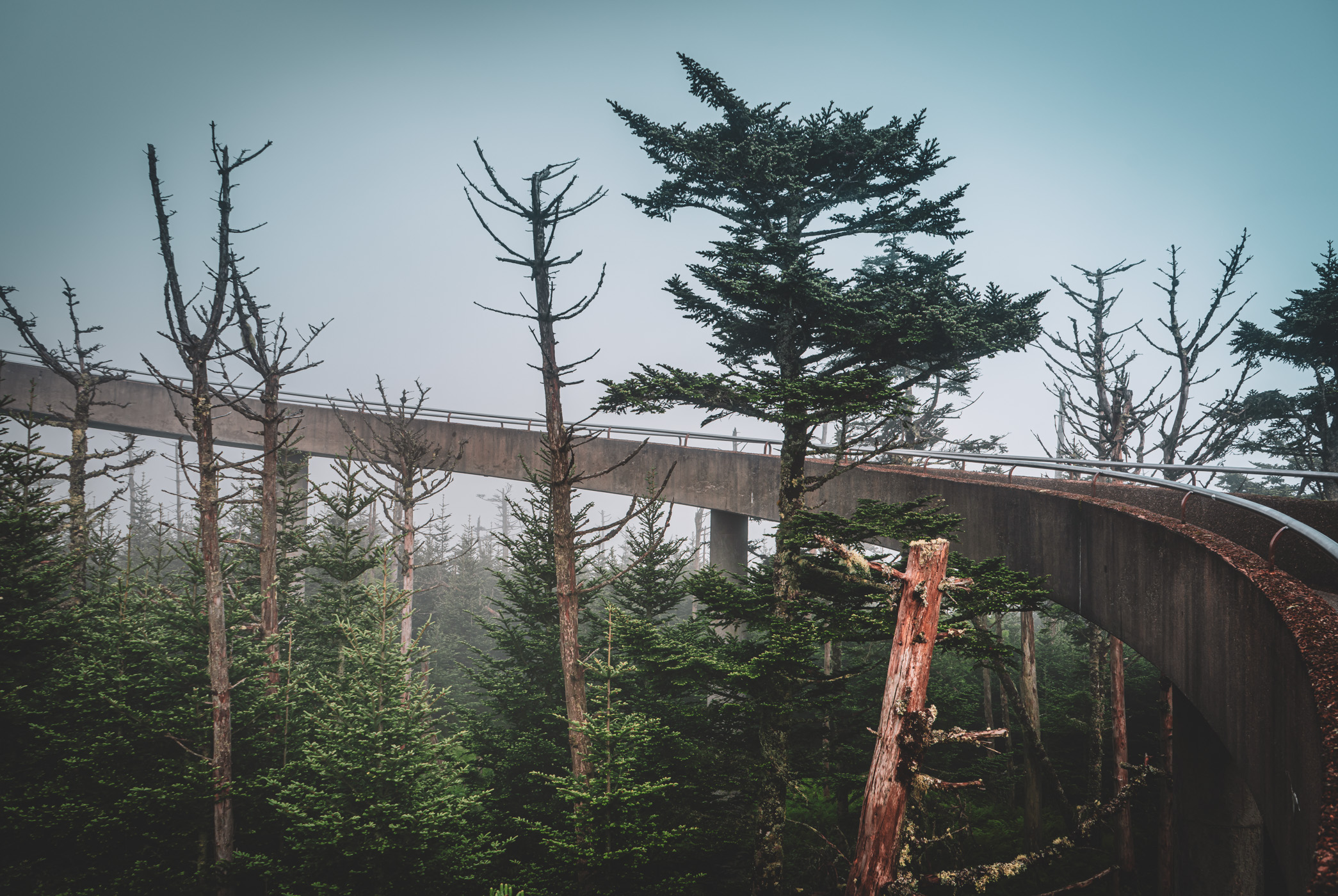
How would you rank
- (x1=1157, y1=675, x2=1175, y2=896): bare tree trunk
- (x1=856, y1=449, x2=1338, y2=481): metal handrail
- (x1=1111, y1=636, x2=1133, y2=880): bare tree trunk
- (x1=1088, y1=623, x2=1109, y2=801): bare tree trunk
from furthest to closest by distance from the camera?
(x1=1088, y1=623, x2=1109, y2=801): bare tree trunk < (x1=1111, y1=636, x2=1133, y2=880): bare tree trunk < (x1=1157, y1=675, x2=1175, y2=896): bare tree trunk < (x1=856, y1=449, x2=1338, y2=481): metal handrail

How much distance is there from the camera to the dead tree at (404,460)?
16844 millimetres

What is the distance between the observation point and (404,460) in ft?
56.0

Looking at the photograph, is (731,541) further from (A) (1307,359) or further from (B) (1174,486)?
(A) (1307,359)

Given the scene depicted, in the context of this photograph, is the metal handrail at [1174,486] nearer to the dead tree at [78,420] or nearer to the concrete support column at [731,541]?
the concrete support column at [731,541]

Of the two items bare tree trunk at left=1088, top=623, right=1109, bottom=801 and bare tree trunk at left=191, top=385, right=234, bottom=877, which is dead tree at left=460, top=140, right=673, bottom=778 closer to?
bare tree trunk at left=191, top=385, right=234, bottom=877

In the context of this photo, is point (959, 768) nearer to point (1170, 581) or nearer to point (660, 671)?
point (660, 671)

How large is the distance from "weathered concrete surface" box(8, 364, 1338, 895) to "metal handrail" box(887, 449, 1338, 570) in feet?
1.21

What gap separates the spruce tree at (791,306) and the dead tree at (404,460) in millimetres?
8854

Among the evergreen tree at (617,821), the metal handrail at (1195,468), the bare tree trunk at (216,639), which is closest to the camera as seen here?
the metal handrail at (1195,468)

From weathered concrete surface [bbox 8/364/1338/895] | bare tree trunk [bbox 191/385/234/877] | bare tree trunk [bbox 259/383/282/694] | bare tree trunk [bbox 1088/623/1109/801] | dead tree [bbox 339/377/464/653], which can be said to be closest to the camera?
weathered concrete surface [bbox 8/364/1338/895]

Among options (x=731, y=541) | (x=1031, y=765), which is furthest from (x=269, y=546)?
(x=1031, y=765)

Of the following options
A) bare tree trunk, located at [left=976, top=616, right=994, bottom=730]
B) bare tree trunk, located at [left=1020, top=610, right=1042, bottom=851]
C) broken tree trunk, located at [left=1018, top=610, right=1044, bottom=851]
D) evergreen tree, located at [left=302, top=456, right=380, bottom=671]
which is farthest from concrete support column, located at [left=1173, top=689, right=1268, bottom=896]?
evergreen tree, located at [left=302, top=456, right=380, bottom=671]

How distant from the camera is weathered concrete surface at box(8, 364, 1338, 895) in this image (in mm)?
3406

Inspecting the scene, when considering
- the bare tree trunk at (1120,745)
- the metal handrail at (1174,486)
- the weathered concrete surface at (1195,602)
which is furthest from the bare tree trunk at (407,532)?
the bare tree trunk at (1120,745)
